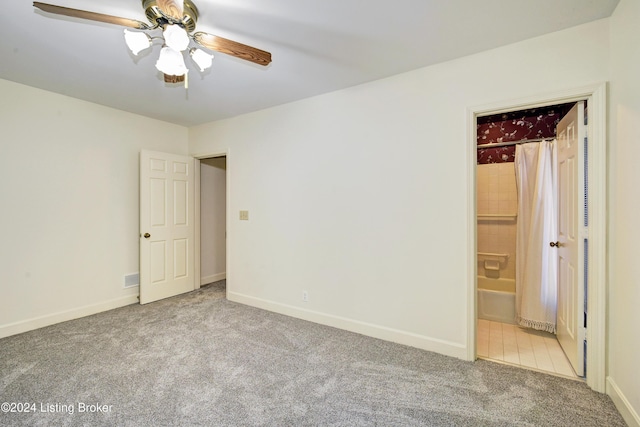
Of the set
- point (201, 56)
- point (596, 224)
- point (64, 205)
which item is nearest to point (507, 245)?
point (596, 224)

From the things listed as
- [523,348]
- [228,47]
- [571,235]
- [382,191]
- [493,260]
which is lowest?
[523,348]

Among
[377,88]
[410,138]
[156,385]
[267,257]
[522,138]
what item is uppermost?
[377,88]

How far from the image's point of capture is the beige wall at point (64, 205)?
2.85m

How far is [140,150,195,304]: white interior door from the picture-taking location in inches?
147

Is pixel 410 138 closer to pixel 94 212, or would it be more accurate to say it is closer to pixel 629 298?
pixel 629 298

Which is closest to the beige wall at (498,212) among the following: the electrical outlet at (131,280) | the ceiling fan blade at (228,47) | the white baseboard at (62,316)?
the ceiling fan blade at (228,47)

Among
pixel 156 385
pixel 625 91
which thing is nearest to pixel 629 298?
pixel 625 91

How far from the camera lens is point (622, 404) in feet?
5.59

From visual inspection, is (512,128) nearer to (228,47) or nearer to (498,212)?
(498,212)

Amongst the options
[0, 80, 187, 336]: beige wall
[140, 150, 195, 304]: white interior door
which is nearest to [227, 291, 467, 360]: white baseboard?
[140, 150, 195, 304]: white interior door

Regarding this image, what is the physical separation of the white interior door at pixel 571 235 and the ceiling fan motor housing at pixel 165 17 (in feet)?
8.81

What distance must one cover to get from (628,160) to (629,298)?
79 cm

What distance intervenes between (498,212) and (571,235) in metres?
1.56

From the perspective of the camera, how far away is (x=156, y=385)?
6.68 ft
